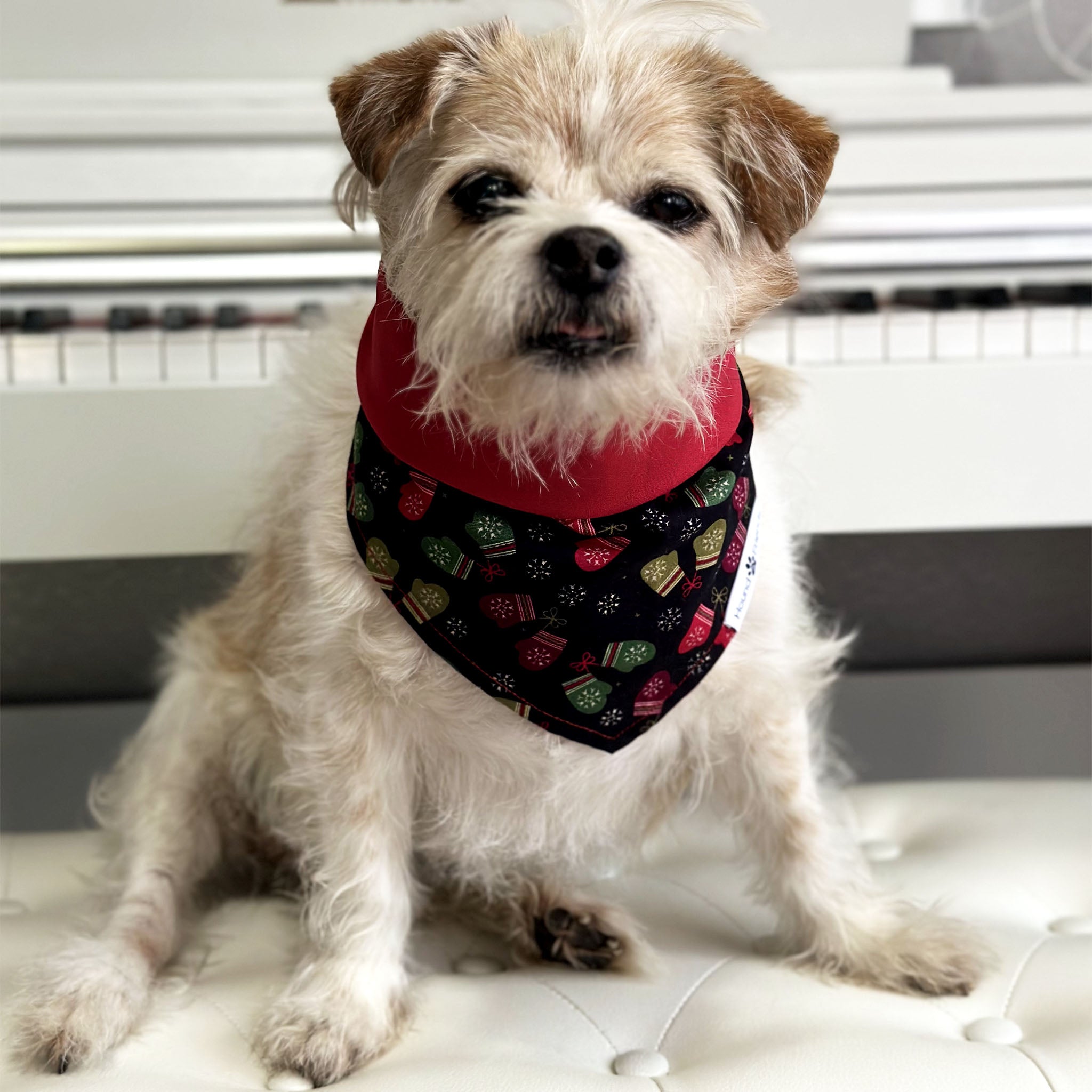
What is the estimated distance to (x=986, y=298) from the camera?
1.43 m

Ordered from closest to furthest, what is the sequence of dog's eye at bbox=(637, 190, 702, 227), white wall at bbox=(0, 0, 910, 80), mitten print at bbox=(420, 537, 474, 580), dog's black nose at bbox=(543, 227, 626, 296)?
dog's black nose at bbox=(543, 227, 626, 296)
dog's eye at bbox=(637, 190, 702, 227)
mitten print at bbox=(420, 537, 474, 580)
white wall at bbox=(0, 0, 910, 80)

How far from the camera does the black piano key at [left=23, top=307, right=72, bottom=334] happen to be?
1382 millimetres

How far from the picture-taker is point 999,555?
204 cm

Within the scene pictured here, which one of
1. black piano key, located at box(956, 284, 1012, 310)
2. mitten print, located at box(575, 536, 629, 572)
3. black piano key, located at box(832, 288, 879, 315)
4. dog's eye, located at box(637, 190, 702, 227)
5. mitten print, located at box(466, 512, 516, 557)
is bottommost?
→ mitten print, located at box(575, 536, 629, 572)

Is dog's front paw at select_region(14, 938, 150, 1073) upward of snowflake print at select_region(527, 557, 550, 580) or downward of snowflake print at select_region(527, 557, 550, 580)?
downward

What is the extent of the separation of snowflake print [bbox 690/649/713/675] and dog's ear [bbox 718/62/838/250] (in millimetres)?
344

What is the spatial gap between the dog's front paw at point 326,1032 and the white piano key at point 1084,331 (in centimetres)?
98

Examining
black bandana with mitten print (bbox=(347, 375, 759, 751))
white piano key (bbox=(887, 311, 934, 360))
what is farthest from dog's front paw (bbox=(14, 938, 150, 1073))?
white piano key (bbox=(887, 311, 934, 360))

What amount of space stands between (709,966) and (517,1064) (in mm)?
250

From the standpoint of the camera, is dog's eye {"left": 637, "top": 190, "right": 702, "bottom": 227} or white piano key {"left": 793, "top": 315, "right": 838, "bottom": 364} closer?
dog's eye {"left": 637, "top": 190, "right": 702, "bottom": 227}

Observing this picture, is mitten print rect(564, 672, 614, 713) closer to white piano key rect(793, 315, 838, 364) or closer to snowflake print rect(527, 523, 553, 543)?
snowflake print rect(527, 523, 553, 543)

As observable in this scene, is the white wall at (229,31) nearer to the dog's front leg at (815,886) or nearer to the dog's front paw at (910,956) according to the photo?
the dog's front leg at (815,886)

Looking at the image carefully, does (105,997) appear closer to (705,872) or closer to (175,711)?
(175,711)

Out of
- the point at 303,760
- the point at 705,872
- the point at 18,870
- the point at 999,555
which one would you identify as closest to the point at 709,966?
the point at 705,872
